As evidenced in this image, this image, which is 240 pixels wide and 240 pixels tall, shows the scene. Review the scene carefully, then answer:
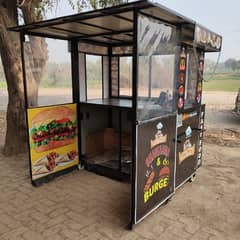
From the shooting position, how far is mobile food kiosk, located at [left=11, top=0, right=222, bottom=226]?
2.11 meters

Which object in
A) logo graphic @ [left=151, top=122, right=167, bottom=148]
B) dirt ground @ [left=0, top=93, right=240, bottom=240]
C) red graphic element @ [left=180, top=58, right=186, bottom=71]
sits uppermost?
red graphic element @ [left=180, top=58, right=186, bottom=71]

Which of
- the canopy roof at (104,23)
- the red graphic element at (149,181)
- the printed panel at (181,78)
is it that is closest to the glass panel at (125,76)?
the canopy roof at (104,23)

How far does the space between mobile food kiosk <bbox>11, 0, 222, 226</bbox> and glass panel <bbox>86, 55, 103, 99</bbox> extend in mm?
49

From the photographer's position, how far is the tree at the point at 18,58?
11.1 feet

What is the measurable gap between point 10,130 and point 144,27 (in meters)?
3.45

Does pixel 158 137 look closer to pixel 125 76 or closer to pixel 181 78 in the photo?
pixel 181 78

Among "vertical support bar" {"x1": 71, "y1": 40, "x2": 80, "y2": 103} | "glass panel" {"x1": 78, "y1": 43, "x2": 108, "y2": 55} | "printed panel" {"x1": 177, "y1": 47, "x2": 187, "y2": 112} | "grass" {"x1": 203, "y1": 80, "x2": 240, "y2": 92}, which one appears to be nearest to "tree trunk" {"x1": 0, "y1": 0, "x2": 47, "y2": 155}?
"vertical support bar" {"x1": 71, "y1": 40, "x2": 80, "y2": 103}

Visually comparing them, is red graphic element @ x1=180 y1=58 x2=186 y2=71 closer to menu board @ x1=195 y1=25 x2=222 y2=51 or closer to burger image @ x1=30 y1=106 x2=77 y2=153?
menu board @ x1=195 y1=25 x2=222 y2=51

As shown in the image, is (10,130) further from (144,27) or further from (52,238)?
(144,27)

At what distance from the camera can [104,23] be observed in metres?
2.64

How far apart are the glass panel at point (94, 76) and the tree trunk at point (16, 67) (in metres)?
0.73

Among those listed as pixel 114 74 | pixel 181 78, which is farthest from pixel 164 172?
pixel 114 74

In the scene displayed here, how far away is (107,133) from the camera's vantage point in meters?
4.27

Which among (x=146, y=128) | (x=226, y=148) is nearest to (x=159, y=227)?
(x=146, y=128)
